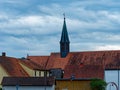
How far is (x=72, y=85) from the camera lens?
67.6 meters

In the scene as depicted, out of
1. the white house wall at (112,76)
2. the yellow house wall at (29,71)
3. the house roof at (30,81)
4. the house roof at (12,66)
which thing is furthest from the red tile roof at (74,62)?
the house roof at (30,81)

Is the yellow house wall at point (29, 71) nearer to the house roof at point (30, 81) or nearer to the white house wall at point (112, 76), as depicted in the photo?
the white house wall at point (112, 76)

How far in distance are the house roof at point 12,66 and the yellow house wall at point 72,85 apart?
437 inches

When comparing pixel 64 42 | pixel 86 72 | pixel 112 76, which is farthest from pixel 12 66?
pixel 64 42

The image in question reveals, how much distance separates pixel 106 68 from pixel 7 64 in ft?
55.6

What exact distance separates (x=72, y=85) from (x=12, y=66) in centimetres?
1471

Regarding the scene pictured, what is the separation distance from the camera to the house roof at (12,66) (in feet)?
250

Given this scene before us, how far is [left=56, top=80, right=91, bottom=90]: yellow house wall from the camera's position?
66875 mm

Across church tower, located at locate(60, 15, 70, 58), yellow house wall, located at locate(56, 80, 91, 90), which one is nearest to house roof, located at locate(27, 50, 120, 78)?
church tower, located at locate(60, 15, 70, 58)

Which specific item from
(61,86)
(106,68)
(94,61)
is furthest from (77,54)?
(61,86)

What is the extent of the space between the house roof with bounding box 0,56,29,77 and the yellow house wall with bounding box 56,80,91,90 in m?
11.1

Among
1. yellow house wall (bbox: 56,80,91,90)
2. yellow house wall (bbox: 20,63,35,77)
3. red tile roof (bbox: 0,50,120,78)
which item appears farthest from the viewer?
yellow house wall (bbox: 20,63,35,77)

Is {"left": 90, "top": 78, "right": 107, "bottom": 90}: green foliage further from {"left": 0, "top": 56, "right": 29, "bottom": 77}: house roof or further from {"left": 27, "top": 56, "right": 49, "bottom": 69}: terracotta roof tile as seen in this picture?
{"left": 27, "top": 56, "right": 49, "bottom": 69}: terracotta roof tile

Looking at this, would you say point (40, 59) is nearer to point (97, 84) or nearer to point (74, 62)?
point (74, 62)
